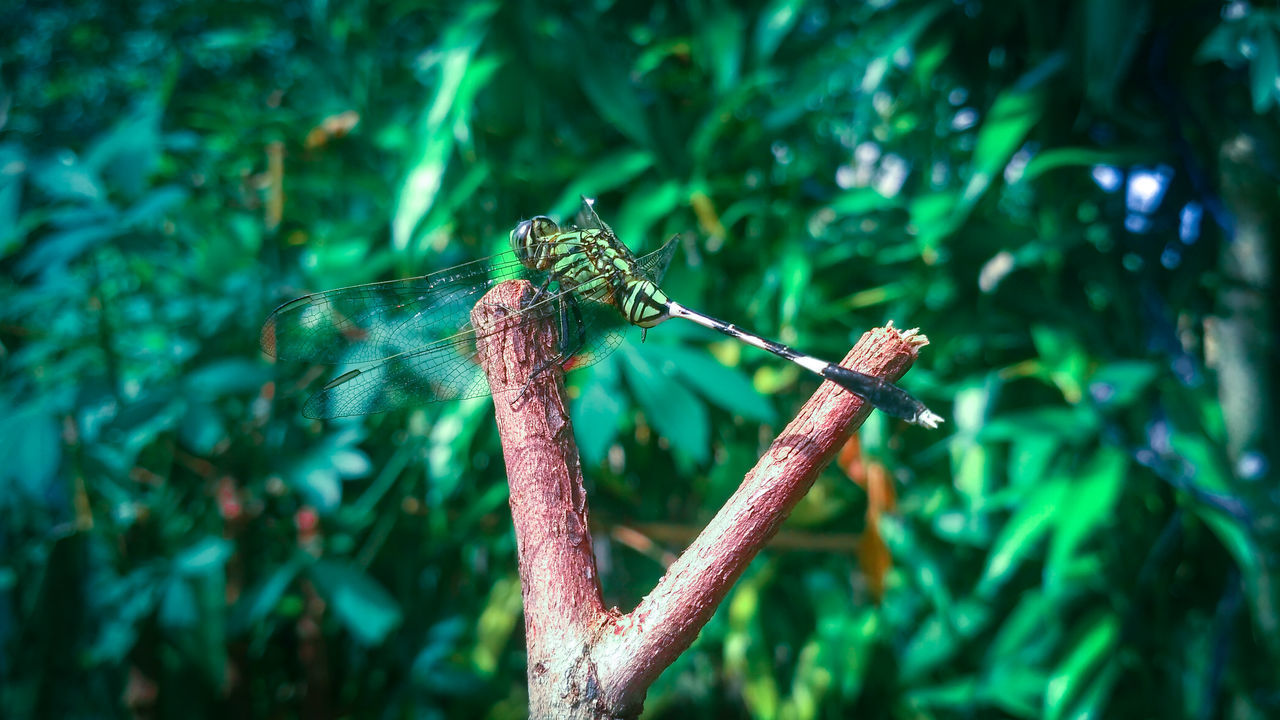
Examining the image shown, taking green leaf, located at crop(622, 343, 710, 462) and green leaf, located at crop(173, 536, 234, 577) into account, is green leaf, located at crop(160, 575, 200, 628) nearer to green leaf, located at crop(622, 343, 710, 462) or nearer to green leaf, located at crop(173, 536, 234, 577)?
green leaf, located at crop(173, 536, 234, 577)

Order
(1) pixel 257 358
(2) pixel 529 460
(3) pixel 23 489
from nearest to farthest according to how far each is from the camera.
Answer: (2) pixel 529 460 → (3) pixel 23 489 → (1) pixel 257 358

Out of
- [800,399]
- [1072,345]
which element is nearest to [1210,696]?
[1072,345]

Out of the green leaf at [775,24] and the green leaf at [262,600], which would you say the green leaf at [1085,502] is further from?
the green leaf at [262,600]

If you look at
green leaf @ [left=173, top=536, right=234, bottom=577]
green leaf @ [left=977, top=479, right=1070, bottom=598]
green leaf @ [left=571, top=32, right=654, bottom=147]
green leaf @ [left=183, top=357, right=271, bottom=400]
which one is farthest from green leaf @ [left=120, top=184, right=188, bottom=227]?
green leaf @ [left=977, top=479, right=1070, bottom=598]

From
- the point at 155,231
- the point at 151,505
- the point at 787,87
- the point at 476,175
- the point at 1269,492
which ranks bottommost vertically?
the point at 1269,492

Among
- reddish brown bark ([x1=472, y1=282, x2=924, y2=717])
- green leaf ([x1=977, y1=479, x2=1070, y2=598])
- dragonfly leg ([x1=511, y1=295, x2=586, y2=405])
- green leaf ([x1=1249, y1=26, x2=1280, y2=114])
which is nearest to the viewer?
reddish brown bark ([x1=472, y1=282, x2=924, y2=717])

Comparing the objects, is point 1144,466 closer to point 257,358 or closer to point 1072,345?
point 1072,345

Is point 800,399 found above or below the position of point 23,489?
below

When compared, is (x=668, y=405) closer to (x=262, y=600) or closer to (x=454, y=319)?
(x=454, y=319)
